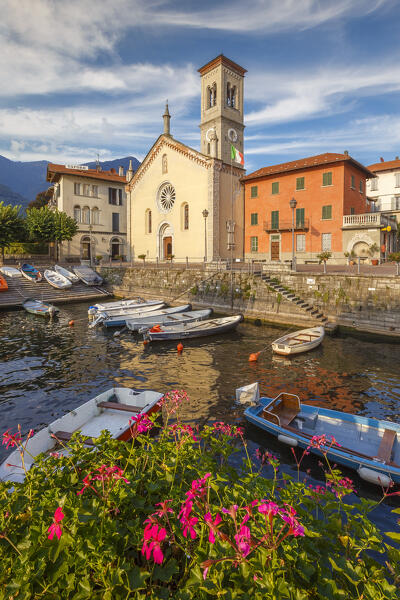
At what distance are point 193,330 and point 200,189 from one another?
73.0 ft

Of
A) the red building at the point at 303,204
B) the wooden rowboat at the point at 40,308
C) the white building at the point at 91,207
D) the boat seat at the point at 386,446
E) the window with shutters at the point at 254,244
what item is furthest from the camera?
the white building at the point at 91,207

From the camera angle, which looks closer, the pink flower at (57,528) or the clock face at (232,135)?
the pink flower at (57,528)

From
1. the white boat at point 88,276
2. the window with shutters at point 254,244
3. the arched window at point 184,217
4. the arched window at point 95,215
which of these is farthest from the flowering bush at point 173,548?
the arched window at point 95,215

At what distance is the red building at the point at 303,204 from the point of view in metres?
31.4

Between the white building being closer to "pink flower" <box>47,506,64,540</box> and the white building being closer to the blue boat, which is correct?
the blue boat

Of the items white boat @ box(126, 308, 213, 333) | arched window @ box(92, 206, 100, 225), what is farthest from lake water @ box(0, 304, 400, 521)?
arched window @ box(92, 206, 100, 225)

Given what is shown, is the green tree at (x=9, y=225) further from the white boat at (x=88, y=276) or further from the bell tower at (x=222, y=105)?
the bell tower at (x=222, y=105)

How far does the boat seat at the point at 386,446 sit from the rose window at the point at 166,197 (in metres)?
36.4

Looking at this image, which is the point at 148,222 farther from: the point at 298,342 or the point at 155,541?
the point at 155,541

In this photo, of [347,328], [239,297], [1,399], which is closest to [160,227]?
Result: [239,297]

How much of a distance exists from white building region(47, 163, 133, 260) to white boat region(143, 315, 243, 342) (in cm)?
3032

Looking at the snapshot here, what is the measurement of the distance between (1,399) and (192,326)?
1065 centimetres

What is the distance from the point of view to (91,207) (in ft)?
160

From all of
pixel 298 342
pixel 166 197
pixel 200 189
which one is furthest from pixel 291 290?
pixel 166 197
